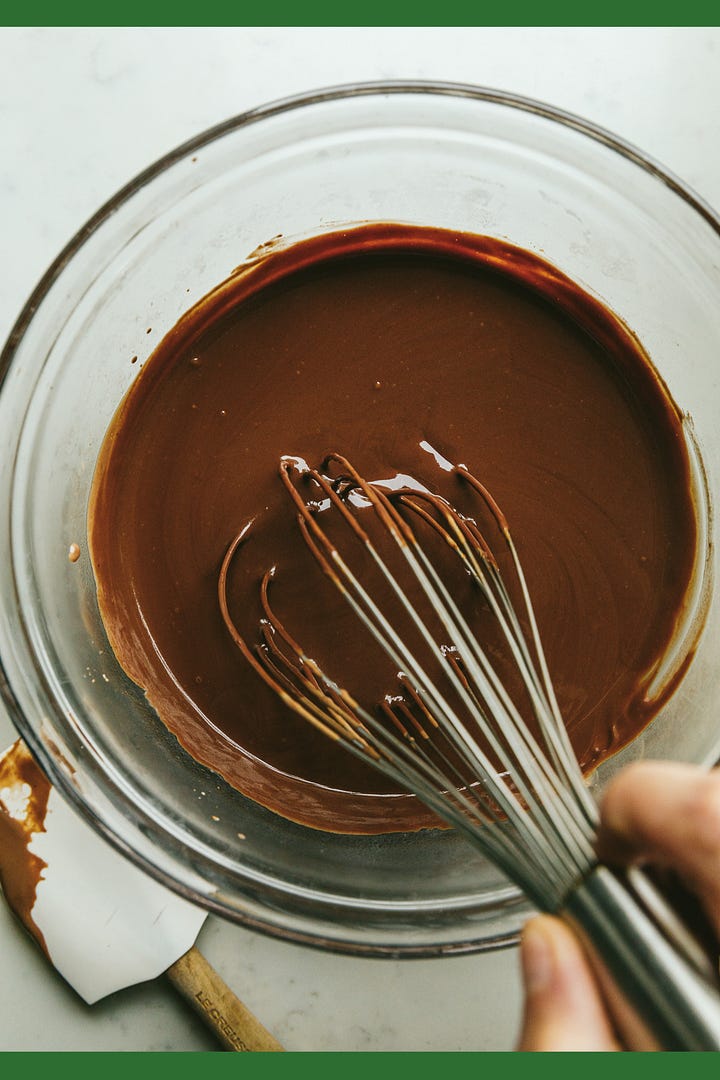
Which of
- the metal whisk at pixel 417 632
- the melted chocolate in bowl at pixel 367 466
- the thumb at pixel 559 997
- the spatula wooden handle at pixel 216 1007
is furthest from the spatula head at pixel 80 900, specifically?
the thumb at pixel 559 997

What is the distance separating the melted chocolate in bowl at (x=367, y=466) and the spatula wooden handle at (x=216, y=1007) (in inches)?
8.6

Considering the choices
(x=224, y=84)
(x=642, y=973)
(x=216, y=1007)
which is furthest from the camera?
(x=224, y=84)

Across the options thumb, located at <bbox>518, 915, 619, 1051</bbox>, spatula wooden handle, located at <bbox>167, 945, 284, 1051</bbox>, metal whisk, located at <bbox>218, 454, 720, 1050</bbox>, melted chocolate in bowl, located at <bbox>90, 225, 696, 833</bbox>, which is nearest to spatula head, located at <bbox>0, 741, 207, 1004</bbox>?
spatula wooden handle, located at <bbox>167, 945, 284, 1051</bbox>

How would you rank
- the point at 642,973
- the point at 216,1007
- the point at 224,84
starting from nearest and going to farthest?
the point at 642,973
the point at 216,1007
the point at 224,84

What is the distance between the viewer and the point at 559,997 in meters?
0.69

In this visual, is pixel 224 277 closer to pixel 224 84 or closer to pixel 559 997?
pixel 224 84

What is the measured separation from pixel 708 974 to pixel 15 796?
2.63 feet

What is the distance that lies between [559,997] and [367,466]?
62 cm

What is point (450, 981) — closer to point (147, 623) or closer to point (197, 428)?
point (147, 623)

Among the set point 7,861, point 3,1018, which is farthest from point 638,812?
point 3,1018

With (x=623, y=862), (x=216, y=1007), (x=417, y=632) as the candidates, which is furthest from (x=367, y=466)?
(x=216, y=1007)

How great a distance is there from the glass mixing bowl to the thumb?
29cm

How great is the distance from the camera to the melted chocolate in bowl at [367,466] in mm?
1104

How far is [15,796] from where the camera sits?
1.09 metres
